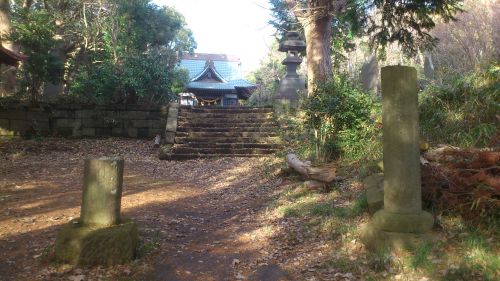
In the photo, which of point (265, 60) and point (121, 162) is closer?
point (121, 162)

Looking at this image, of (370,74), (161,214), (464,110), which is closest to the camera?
(161,214)

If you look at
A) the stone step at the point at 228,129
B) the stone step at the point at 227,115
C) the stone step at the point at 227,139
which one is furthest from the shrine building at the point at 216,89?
the stone step at the point at 227,139

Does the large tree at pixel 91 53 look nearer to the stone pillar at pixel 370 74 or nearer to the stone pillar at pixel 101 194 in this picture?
the stone pillar at pixel 370 74

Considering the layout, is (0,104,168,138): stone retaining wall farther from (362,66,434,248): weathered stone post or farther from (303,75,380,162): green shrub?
(362,66,434,248): weathered stone post

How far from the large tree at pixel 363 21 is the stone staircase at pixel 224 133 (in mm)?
2274

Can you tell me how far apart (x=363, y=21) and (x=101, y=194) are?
5999 millimetres

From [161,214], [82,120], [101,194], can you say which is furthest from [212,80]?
[101,194]

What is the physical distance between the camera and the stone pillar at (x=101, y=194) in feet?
14.2

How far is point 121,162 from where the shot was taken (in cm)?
455

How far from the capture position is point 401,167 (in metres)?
4.23

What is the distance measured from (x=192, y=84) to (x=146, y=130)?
57.6ft

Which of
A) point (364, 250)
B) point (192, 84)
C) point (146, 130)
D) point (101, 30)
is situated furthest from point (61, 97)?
point (192, 84)

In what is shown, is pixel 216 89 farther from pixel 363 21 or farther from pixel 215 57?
pixel 363 21

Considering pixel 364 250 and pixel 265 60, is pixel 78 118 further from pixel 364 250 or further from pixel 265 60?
pixel 265 60
